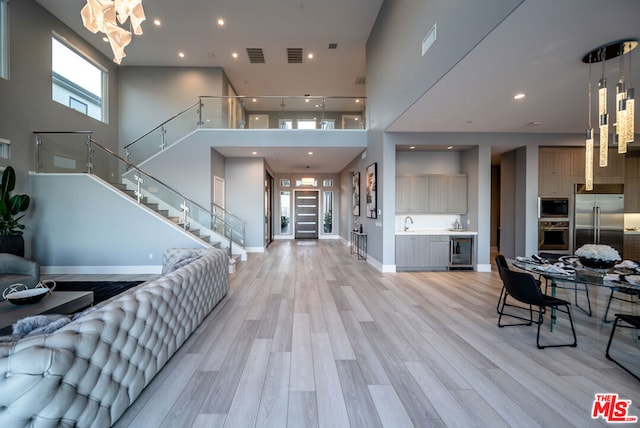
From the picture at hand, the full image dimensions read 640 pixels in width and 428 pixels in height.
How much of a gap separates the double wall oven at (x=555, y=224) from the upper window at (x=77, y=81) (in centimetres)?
1209

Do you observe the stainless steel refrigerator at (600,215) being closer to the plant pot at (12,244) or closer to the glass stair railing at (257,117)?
the glass stair railing at (257,117)

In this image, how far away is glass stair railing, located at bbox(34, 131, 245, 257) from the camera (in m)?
6.17

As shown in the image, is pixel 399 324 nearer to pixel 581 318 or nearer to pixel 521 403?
pixel 521 403

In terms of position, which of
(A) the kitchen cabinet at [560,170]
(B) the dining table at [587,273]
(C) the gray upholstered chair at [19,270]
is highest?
(A) the kitchen cabinet at [560,170]

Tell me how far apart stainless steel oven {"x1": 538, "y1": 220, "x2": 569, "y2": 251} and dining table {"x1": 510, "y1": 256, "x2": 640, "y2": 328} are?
2998 mm

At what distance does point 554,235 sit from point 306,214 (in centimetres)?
898

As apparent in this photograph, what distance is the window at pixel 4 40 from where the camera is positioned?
216 inches

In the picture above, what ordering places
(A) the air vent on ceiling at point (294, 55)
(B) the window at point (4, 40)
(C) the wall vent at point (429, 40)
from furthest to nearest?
(A) the air vent on ceiling at point (294, 55) < (B) the window at point (4, 40) < (C) the wall vent at point (429, 40)

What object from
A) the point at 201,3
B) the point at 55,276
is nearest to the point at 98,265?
the point at 55,276

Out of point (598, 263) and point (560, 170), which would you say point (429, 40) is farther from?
point (560, 170)

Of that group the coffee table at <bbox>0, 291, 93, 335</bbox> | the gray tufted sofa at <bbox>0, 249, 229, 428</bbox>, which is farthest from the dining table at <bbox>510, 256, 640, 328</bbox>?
the coffee table at <bbox>0, 291, 93, 335</bbox>

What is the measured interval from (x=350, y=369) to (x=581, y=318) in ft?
11.4

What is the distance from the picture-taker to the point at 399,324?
11.2 ft

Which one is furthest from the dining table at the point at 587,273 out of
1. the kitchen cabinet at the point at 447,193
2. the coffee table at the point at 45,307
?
the coffee table at the point at 45,307
